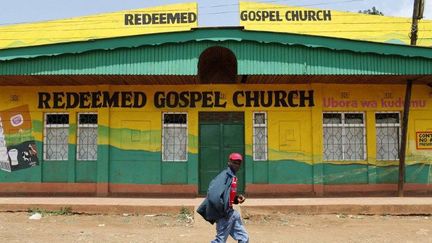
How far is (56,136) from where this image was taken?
12.3m

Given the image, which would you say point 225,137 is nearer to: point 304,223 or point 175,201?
point 175,201

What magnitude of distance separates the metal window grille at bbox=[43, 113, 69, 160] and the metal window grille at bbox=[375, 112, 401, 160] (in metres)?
7.92

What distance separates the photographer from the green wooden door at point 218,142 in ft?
39.8

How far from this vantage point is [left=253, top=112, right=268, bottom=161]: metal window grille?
12.1m

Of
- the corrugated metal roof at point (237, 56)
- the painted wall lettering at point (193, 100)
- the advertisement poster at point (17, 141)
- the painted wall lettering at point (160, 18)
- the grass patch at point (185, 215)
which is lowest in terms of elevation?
the grass patch at point (185, 215)

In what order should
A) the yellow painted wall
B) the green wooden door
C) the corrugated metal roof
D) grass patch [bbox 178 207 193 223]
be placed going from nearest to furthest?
1. grass patch [bbox 178 207 193 223]
2. the corrugated metal roof
3. the yellow painted wall
4. the green wooden door

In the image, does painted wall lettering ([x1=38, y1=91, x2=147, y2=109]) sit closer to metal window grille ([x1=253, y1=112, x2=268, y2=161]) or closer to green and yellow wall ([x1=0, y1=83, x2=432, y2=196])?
green and yellow wall ([x1=0, y1=83, x2=432, y2=196])

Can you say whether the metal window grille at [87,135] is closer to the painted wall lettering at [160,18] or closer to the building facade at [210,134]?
the building facade at [210,134]

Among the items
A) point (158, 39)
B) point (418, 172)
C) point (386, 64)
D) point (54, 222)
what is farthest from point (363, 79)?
point (54, 222)

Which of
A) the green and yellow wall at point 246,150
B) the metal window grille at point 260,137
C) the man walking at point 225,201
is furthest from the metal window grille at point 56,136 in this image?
the man walking at point 225,201

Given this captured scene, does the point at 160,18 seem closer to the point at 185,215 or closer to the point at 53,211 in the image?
the point at 53,211

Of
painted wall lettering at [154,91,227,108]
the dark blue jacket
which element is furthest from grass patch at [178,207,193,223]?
the dark blue jacket

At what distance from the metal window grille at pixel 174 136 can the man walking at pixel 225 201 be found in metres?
6.32

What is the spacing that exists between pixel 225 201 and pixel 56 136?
7.95m
